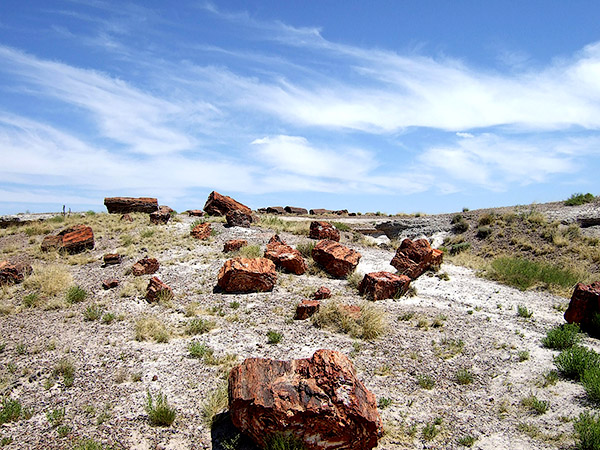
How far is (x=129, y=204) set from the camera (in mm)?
25641

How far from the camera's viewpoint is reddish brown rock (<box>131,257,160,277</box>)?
13.9m

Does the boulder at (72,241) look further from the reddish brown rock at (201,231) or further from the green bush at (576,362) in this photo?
the green bush at (576,362)

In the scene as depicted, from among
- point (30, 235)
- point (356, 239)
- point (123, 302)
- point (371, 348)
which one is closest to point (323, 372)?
point (371, 348)

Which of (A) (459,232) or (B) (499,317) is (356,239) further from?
(B) (499,317)

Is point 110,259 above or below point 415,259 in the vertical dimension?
below

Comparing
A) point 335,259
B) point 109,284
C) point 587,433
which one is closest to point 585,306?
point 587,433

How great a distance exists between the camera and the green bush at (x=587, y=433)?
5.09 metres

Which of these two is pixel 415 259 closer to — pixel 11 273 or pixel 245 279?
pixel 245 279

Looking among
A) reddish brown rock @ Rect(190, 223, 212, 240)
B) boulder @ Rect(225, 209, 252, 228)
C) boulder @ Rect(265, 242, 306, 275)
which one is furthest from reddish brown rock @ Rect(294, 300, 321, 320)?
boulder @ Rect(225, 209, 252, 228)

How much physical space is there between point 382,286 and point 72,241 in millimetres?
13051

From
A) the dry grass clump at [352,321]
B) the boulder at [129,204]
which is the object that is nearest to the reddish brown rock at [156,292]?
the dry grass clump at [352,321]

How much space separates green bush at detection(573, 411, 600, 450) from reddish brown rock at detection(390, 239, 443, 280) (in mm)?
9183

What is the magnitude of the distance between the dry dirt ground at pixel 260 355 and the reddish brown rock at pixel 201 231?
399cm

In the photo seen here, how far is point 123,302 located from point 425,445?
29.7 ft
